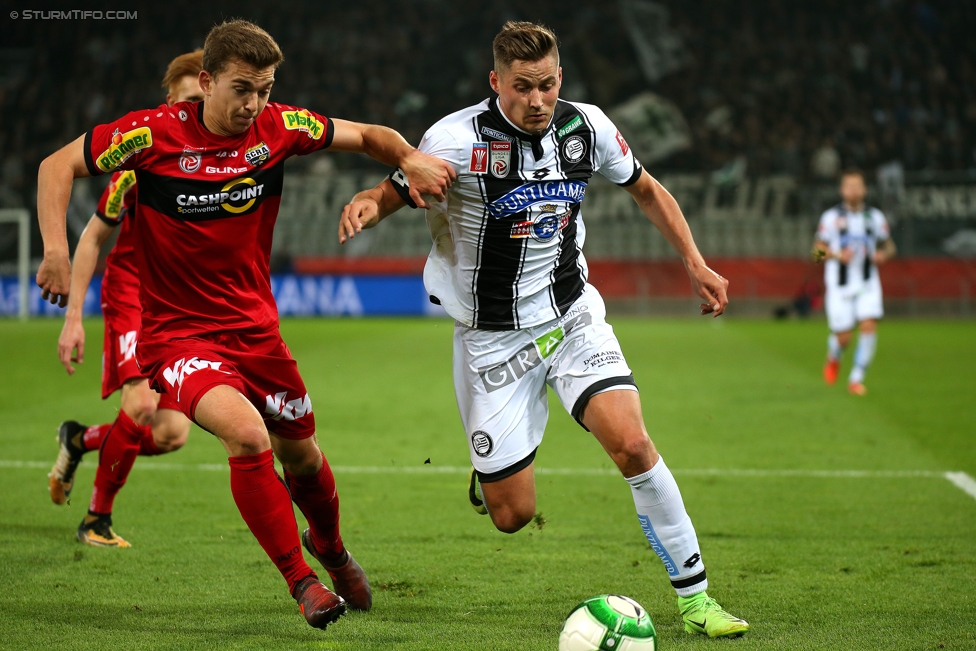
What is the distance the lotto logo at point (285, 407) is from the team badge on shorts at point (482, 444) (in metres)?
0.69

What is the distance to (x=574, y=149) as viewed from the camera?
425 cm

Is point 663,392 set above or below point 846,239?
below

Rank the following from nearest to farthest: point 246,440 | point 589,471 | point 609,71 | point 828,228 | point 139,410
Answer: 1. point 246,440
2. point 139,410
3. point 589,471
4. point 828,228
5. point 609,71

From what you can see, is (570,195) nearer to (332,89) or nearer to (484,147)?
(484,147)

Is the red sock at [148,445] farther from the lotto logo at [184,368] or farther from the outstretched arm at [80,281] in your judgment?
the lotto logo at [184,368]

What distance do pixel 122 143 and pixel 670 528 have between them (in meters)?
2.33

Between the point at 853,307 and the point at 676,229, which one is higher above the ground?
the point at 676,229

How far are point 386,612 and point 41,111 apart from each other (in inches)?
1149

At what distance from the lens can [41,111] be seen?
29906 millimetres

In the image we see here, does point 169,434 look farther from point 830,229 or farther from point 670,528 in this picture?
point 830,229

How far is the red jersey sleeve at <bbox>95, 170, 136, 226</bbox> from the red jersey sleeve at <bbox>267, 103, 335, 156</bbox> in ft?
A: 4.15

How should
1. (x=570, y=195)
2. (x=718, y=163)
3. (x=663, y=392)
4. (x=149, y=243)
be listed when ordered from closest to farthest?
(x=149, y=243) < (x=570, y=195) < (x=663, y=392) < (x=718, y=163)

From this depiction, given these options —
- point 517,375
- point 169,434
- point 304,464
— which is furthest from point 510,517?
point 169,434

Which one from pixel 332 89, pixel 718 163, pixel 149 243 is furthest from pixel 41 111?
pixel 149 243
